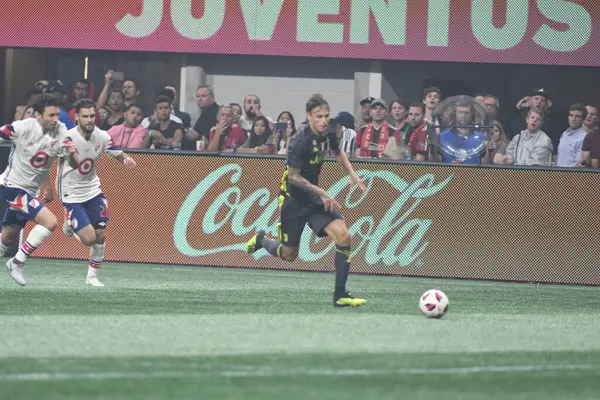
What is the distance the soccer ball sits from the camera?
10.2 meters

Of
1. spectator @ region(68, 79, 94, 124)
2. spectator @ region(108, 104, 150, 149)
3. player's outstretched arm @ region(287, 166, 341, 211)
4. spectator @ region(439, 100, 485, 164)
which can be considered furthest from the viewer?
spectator @ region(68, 79, 94, 124)

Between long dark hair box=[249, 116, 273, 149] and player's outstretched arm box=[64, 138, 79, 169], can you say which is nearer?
player's outstretched arm box=[64, 138, 79, 169]

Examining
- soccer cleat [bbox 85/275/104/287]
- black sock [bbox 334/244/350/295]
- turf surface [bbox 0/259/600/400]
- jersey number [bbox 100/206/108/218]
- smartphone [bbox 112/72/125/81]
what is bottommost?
turf surface [bbox 0/259/600/400]

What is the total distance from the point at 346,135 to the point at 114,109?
3.65 m

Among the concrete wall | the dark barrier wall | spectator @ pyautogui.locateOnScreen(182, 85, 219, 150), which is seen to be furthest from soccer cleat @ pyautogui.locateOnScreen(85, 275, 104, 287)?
the concrete wall

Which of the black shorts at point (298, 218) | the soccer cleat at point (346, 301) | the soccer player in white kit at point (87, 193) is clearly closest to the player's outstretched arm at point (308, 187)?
the black shorts at point (298, 218)

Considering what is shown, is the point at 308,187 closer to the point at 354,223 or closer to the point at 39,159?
the point at 39,159

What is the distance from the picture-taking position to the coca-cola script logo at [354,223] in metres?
15.7

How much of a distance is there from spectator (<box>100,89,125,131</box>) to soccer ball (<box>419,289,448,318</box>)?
872 cm

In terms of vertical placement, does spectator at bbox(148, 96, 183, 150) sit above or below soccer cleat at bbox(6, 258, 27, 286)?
above

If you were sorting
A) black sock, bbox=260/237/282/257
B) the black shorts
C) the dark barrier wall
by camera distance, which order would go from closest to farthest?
the black shorts
black sock, bbox=260/237/282/257
the dark barrier wall

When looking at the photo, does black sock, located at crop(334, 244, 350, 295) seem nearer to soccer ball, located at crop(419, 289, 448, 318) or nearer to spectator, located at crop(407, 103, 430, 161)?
soccer ball, located at crop(419, 289, 448, 318)

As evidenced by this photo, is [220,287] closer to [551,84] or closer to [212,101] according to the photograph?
[212,101]

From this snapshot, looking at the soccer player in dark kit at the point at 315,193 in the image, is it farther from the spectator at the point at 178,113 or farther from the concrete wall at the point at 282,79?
the concrete wall at the point at 282,79
